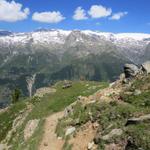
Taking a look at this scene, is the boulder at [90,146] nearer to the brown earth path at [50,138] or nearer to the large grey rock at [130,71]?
the brown earth path at [50,138]

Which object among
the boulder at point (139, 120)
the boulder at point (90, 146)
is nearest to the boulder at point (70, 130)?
the boulder at point (90, 146)

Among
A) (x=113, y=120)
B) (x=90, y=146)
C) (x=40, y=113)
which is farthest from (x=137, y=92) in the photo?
(x=40, y=113)

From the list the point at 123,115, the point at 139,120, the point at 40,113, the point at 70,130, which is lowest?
the point at 40,113

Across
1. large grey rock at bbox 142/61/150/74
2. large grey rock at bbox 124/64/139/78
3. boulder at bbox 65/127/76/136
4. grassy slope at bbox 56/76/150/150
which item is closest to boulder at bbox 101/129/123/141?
grassy slope at bbox 56/76/150/150

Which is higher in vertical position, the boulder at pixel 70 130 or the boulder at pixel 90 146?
the boulder at pixel 90 146

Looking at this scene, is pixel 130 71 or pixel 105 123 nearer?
pixel 105 123

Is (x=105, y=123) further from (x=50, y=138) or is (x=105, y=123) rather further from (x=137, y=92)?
(x=50, y=138)

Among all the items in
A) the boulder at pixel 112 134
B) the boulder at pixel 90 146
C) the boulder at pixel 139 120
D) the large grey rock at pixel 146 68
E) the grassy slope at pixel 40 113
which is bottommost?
the grassy slope at pixel 40 113

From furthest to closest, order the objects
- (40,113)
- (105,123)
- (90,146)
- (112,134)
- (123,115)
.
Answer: (40,113), (105,123), (123,115), (90,146), (112,134)

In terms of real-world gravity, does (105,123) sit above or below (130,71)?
below

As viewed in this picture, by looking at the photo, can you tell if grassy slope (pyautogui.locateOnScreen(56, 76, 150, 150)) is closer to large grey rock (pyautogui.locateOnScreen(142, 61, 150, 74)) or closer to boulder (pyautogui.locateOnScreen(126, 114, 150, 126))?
boulder (pyautogui.locateOnScreen(126, 114, 150, 126))

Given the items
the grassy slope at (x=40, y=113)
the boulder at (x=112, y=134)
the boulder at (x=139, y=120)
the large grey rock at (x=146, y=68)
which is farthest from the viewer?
the large grey rock at (x=146, y=68)

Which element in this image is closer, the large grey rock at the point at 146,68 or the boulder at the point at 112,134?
the boulder at the point at 112,134

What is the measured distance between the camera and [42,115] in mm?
56844
